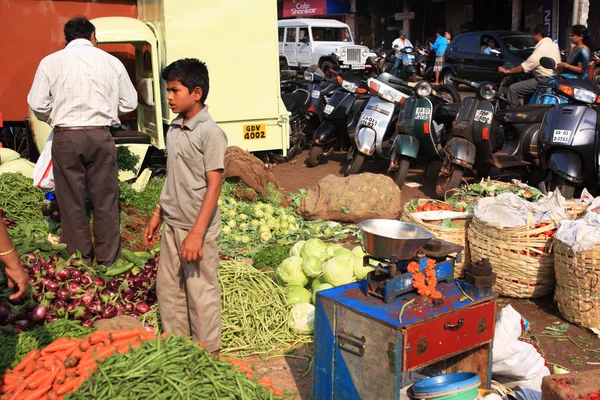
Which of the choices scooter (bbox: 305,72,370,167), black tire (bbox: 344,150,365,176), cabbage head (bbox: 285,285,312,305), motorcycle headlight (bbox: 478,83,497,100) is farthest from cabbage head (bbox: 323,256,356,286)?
scooter (bbox: 305,72,370,167)

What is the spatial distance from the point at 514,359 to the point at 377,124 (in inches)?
228

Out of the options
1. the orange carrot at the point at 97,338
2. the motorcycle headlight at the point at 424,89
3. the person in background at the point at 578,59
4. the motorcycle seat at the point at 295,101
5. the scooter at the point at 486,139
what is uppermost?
the person in background at the point at 578,59

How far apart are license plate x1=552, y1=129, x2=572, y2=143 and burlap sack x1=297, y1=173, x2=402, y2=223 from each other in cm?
184

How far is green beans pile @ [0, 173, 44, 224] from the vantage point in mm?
6605

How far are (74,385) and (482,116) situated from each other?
6.33 metres

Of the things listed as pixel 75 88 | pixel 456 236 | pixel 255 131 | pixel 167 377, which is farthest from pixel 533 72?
pixel 167 377

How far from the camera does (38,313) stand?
439 cm

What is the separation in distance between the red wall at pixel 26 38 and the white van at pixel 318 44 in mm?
16016

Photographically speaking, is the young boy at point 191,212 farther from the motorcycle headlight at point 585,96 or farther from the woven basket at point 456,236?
the motorcycle headlight at point 585,96

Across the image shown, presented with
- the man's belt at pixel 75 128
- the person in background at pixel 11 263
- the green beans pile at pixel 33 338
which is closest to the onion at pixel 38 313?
the green beans pile at pixel 33 338

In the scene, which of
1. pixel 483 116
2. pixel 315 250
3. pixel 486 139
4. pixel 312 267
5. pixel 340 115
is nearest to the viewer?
pixel 312 267

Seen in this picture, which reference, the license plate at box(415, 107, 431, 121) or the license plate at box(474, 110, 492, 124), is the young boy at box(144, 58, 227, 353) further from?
the license plate at box(415, 107, 431, 121)

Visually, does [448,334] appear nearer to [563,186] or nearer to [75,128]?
[75,128]

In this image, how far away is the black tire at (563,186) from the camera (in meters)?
6.88
